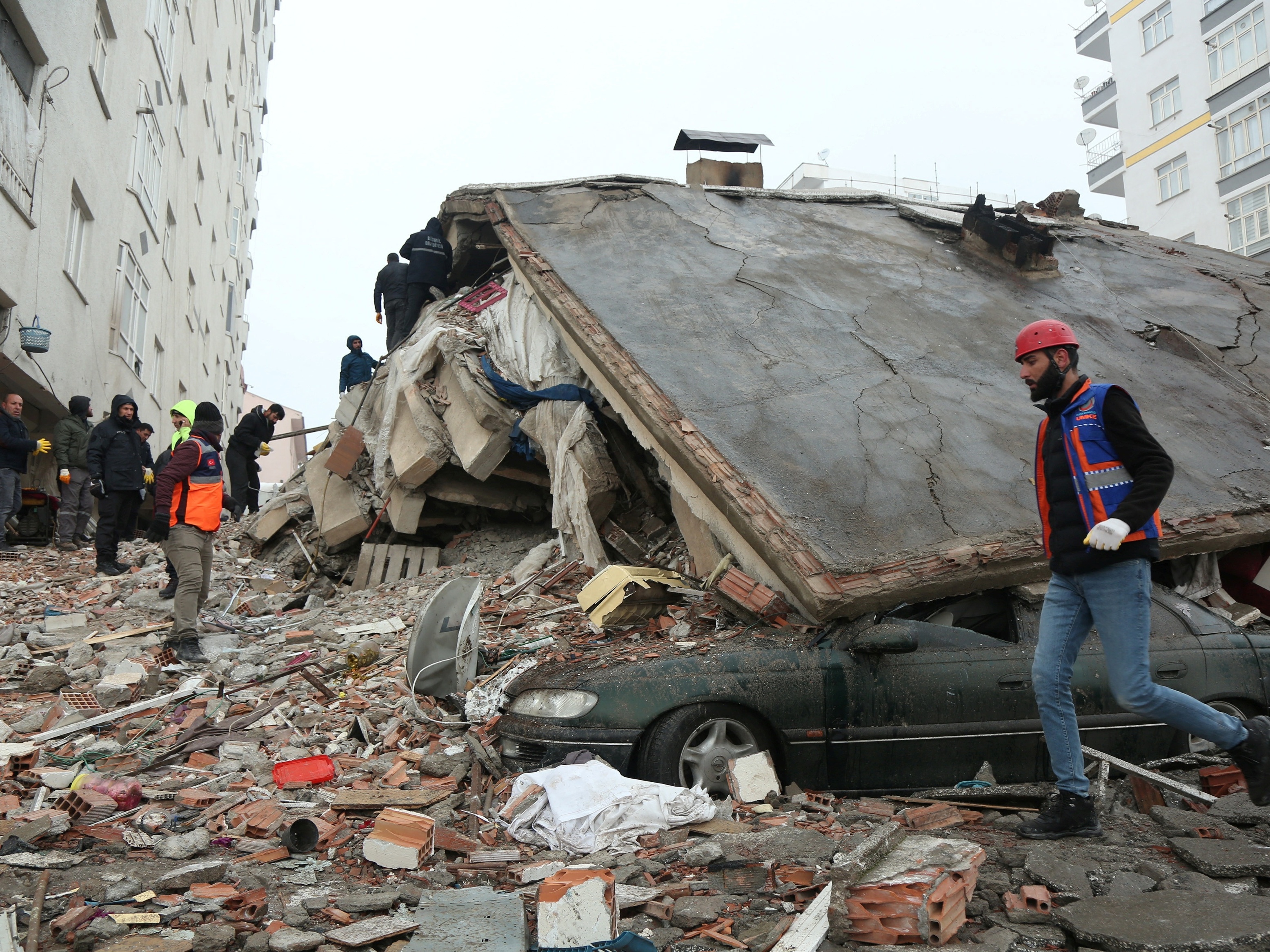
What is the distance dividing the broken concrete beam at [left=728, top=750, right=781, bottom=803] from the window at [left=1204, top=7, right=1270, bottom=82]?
2996 cm

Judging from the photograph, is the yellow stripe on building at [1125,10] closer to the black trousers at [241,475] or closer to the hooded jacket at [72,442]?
the black trousers at [241,475]

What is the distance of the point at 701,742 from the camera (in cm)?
404

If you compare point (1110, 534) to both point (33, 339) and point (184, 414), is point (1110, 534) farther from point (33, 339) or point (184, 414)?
point (33, 339)

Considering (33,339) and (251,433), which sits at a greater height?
(33,339)

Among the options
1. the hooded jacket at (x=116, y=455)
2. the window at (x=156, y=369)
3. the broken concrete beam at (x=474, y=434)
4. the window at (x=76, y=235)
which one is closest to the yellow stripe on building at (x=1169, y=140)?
the broken concrete beam at (x=474, y=434)

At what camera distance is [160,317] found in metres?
18.4

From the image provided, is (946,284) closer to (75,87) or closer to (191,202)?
(75,87)

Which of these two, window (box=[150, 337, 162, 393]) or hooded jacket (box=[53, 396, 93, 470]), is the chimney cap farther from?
window (box=[150, 337, 162, 393])

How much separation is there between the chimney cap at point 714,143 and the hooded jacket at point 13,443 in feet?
30.2

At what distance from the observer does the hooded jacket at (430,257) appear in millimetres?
11039

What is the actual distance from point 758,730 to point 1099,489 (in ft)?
5.89

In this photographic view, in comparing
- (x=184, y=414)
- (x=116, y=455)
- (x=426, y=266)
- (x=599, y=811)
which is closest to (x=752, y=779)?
(x=599, y=811)

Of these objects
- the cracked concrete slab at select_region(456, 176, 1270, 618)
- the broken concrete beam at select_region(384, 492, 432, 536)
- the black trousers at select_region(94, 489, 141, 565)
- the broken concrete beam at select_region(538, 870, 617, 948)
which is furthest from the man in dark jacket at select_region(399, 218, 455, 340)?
the broken concrete beam at select_region(538, 870, 617, 948)

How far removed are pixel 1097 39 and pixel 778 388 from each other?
3432 centimetres
